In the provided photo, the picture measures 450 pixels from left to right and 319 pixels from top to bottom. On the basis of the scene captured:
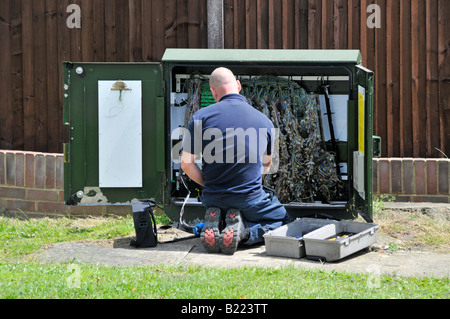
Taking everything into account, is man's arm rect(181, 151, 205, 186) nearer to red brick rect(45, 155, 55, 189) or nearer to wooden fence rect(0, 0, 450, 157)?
wooden fence rect(0, 0, 450, 157)

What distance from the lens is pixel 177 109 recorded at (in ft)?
26.1

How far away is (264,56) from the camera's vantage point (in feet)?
23.4

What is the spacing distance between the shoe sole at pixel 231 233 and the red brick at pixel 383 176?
243cm

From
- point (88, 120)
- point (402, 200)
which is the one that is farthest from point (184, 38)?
point (402, 200)

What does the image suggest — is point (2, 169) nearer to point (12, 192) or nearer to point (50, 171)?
point (12, 192)

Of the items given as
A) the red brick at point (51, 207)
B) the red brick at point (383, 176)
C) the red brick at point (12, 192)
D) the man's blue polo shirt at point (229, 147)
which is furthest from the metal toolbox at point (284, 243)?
the red brick at point (12, 192)

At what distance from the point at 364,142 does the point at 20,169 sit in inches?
167

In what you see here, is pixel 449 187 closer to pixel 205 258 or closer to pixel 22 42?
pixel 205 258

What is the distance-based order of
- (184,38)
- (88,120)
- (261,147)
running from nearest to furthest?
(261,147)
(88,120)
(184,38)

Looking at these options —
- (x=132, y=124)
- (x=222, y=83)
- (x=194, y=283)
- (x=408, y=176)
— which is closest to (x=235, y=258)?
(x=194, y=283)

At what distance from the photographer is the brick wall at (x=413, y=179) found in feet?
26.6

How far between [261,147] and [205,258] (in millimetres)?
1147

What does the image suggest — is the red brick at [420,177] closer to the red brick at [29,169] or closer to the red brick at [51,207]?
the red brick at [51,207]

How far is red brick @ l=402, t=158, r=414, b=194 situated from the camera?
8164mm
